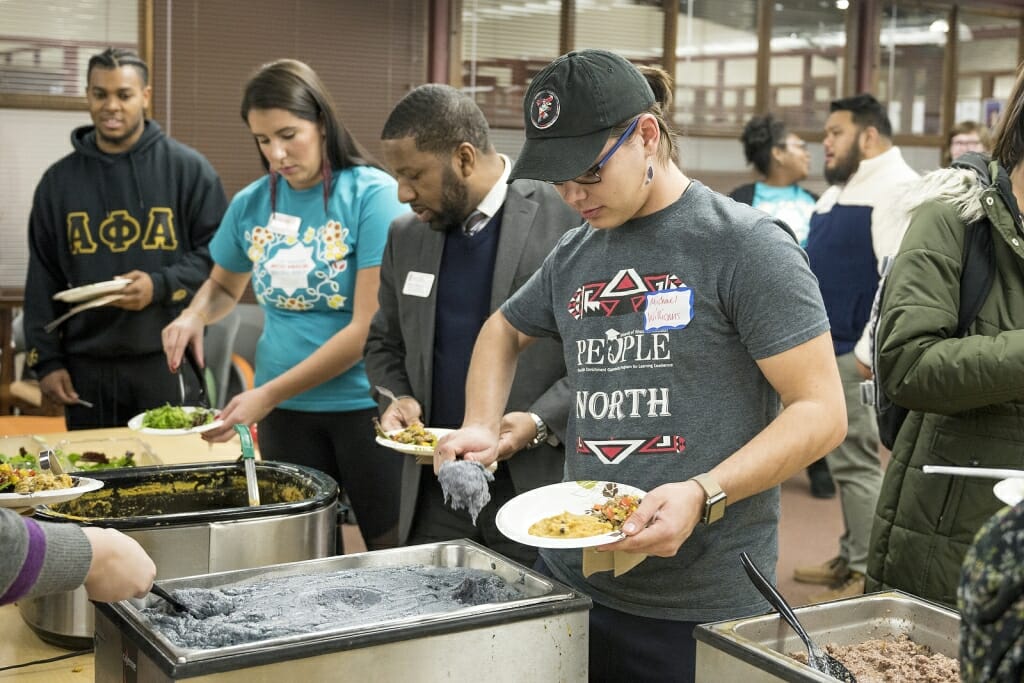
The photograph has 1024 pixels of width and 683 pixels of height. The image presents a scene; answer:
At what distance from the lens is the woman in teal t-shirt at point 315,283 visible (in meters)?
2.31

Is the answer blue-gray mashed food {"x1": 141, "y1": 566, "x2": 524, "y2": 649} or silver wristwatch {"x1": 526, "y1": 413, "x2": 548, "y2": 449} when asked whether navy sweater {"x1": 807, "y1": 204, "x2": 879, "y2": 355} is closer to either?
silver wristwatch {"x1": 526, "y1": 413, "x2": 548, "y2": 449}

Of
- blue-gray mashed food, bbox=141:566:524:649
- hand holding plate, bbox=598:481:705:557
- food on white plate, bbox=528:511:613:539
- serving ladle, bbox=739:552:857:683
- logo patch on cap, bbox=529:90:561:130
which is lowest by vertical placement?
blue-gray mashed food, bbox=141:566:524:649

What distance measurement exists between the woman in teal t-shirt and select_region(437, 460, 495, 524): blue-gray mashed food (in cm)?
81

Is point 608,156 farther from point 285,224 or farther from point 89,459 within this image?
point 89,459

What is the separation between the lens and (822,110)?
7.13 m

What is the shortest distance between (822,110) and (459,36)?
258 centimetres

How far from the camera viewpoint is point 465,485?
1519 millimetres

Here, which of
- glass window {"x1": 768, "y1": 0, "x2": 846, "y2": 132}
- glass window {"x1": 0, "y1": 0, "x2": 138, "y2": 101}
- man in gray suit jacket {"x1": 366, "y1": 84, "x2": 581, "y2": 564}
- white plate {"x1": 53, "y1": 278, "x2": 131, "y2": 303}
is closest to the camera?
man in gray suit jacket {"x1": 366, "y1": 84, "x2": 581, "y2": 564}

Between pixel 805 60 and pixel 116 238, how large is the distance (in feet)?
17.0

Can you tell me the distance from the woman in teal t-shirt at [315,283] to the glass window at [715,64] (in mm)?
4401

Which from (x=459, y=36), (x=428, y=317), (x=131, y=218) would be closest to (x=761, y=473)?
(x=428, y=317)

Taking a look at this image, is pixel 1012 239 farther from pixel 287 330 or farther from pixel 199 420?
pixel 199 420

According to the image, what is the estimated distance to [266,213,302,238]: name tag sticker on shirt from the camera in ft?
7.85

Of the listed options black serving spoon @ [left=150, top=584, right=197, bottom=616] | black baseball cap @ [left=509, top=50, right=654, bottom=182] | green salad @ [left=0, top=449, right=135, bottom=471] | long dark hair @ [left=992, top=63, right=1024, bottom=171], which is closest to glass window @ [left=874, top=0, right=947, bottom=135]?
long dark hair @ [left=992, top=63, right=1024, bottom=171]
